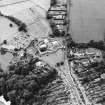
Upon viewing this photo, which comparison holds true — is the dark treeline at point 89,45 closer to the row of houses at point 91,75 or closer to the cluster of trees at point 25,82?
the row of houses at point 91,75

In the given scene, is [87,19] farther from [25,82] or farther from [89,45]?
[25,82]

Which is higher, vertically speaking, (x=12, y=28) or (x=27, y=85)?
(x=12, y=28)

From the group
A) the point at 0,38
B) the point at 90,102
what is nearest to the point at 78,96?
the point at 90,102

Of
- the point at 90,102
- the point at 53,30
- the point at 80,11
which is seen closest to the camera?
the point at 90,102

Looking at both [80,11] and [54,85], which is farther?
[80,11]

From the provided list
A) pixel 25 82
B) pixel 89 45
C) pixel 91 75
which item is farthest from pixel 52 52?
pixel 25 82

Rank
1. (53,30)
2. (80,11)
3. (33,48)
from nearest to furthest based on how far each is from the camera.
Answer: (33,48)
(53,30)
(80,11)

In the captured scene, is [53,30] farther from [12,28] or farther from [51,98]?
[51,98]
